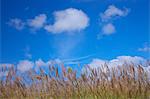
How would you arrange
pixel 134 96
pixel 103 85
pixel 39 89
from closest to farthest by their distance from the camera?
pixel 134 96, pixel 103 85, pixel 39 89

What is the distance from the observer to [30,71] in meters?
7.61

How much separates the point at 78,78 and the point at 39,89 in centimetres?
116

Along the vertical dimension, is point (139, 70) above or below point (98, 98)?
above


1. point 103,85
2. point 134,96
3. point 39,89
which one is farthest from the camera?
point 39,89

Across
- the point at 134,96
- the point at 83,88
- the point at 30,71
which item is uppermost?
the point at 30,71

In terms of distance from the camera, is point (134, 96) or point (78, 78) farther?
point (78, 78)

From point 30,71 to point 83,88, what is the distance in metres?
1.62

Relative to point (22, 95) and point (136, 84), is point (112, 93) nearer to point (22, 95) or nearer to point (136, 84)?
point (136, 84)

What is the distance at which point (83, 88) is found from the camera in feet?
23.0

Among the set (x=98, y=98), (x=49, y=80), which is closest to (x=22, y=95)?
(x=49, y=80)

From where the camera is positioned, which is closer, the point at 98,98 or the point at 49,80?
the point at 98,98

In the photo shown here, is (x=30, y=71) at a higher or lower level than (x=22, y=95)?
higher

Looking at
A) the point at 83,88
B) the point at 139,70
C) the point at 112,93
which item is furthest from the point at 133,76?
the point at 83,88

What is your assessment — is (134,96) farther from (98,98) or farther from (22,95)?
(22,95)
